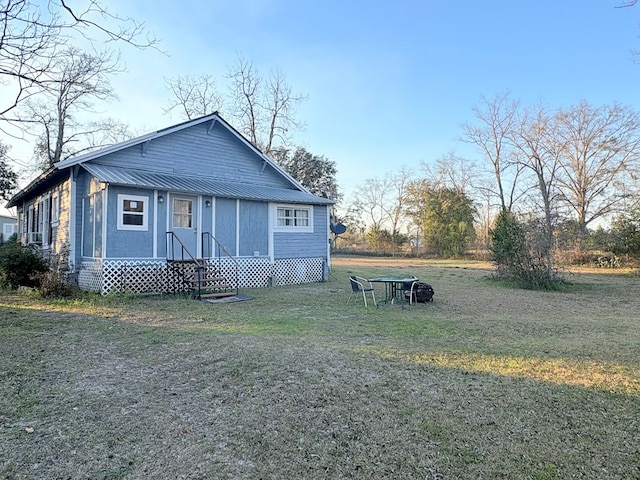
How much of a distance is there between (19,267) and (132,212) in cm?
392

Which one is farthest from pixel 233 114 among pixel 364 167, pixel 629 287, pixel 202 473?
pixel 202 473

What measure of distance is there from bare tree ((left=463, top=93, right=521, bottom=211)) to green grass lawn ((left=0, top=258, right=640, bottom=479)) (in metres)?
27.9

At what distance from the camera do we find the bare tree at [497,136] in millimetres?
32156

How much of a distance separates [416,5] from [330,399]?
13455 millimetres

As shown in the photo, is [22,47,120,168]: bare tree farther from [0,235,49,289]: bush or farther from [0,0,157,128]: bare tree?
[0,235,49,289]: bush

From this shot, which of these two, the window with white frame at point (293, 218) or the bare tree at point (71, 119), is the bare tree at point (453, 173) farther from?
the bare tree at point (71, 119)

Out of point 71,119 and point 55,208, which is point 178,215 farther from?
point 71,119

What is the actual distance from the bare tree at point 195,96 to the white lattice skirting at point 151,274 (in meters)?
20.7

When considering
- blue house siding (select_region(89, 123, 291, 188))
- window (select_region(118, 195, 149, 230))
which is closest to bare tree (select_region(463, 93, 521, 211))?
blue house siding (select_region(89, 123, 291, 188))

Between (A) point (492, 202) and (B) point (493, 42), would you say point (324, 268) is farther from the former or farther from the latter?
(A) point (492, 202)

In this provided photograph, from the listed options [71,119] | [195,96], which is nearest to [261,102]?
[195,96]

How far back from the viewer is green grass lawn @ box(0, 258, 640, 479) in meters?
2.69

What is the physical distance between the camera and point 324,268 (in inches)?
610

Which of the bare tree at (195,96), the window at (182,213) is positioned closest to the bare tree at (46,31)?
the window at (182,213)
